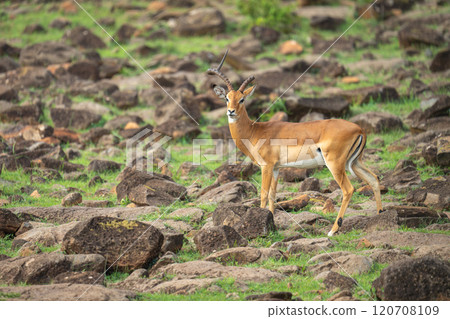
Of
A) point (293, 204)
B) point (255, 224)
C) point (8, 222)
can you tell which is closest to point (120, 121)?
point (8, 222)

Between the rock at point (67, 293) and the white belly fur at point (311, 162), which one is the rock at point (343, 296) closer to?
the rock at point (67, 293)

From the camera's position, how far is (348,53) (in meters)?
23.3

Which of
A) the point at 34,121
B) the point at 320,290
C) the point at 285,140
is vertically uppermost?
the point at 285,140

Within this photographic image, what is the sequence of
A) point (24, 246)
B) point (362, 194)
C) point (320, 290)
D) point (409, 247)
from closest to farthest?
1. point (320, 290)
2. point (409, 247)
3. point (24, 246)
4. point (362, 194)

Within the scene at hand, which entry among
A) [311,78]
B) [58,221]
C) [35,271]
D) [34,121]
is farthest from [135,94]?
[35,271]

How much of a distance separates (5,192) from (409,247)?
26.7 feet

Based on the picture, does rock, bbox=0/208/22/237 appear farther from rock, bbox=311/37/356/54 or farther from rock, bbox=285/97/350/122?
rock, bbox=311/37/356/54

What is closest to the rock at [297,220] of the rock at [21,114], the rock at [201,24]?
the rock at [21,114]

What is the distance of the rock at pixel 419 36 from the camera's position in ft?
73.3

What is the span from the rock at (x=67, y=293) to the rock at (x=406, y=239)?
3.71m

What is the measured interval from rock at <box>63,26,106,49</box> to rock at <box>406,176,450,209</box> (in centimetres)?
1791

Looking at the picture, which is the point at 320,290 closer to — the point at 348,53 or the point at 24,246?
the point at 24,246

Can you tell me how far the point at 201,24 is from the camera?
26.6 m

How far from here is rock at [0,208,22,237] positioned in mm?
9820
